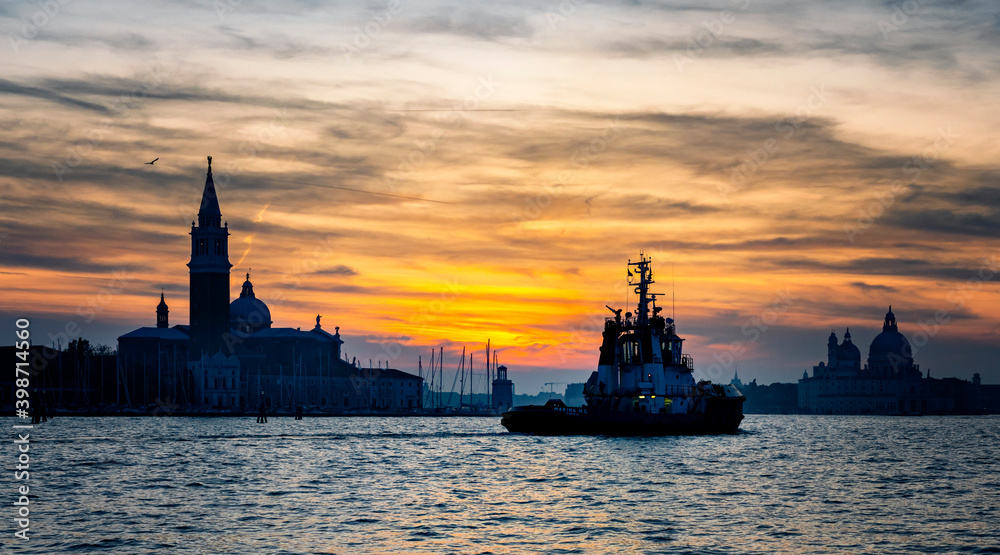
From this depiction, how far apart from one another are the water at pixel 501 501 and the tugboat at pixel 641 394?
1504cm

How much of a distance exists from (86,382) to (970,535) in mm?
170889

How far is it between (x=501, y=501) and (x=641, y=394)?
53698 millimetres

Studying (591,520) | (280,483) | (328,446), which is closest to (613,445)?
(328,446)

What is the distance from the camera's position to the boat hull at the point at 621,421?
316 ft

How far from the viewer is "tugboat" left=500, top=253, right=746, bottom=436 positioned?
9731cm

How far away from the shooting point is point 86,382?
18775 centimetres

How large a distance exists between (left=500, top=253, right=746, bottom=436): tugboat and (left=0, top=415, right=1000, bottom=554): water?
49.3 ft

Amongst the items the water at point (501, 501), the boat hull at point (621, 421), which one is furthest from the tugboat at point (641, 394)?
the water at point (501, 501)

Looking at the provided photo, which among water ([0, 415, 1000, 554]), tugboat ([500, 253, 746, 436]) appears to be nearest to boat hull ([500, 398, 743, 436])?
tugboat ([500, 253, 746, 436])

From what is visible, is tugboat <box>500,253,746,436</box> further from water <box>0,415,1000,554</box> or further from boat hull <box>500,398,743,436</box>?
water <box>0,415,1000,554</box>

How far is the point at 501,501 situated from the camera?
4669 cm

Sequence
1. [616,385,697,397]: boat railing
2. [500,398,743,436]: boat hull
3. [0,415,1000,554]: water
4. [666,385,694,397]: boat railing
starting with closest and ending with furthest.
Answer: [0,415,1000,554]: water < [500,398,743,436]: boat hull < [616,385,697,397]: boat railing < [666,385,694,397]: boat railing

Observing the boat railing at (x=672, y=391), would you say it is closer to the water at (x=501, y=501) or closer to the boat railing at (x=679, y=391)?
the boat railing at (x=679, y=391)

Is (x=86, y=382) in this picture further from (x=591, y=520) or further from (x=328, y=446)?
(x=591, y=520)
